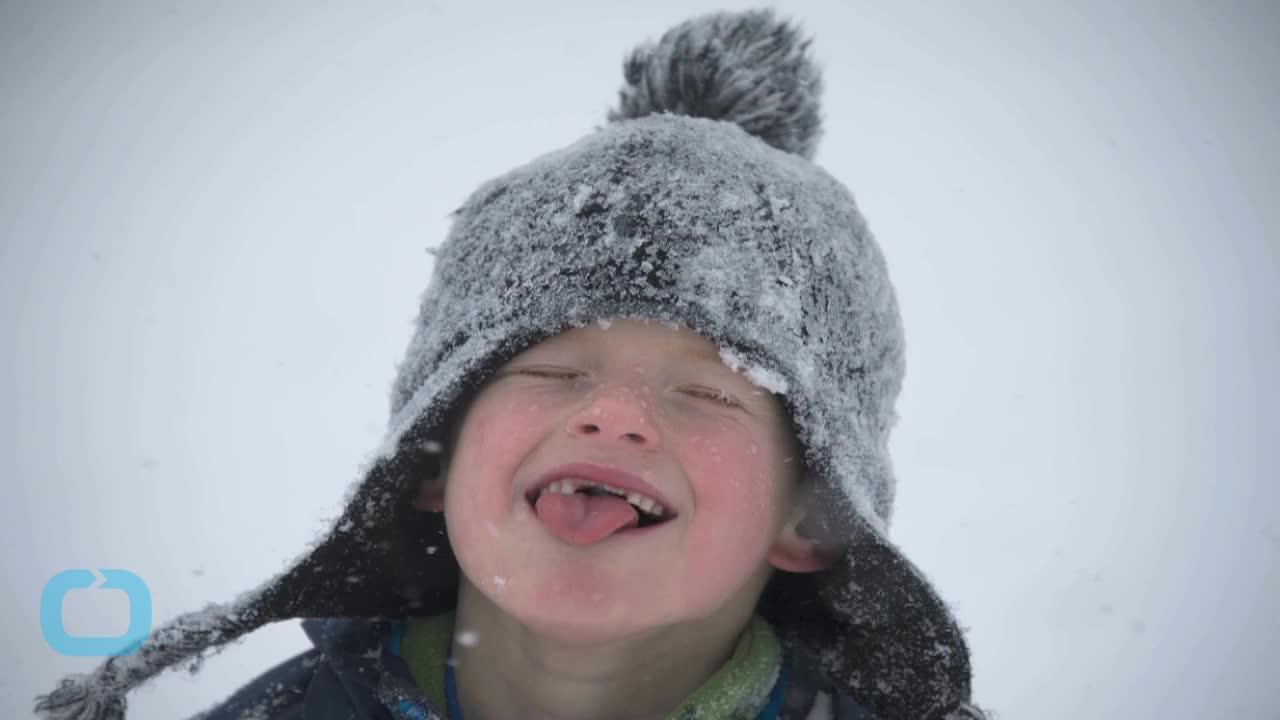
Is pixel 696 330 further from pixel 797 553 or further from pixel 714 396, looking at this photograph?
pixel 797 553

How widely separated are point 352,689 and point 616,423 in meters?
0.76

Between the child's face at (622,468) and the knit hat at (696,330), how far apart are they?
6cm

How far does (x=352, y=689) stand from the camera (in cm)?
145

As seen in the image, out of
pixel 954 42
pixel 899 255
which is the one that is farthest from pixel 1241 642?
pixel 954 42

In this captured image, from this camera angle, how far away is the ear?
1.56 metres

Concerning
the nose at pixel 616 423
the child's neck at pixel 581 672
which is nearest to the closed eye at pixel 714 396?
the nose at pixel 616 423

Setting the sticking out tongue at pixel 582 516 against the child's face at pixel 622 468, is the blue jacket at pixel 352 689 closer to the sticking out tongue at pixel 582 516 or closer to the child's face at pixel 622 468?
the child's face at pixel 622 468

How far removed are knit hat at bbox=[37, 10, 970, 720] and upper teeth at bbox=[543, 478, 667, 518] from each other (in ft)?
0.88

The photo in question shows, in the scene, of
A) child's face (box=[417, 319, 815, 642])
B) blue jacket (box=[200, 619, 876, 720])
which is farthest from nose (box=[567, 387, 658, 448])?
blue jacket (box=[200, 619, 876, 720])

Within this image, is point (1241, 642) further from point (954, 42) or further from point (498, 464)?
point (954, 42)

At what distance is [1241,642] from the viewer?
560cm

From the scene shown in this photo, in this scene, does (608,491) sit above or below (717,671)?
above

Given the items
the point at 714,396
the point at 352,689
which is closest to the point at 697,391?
the point at 714,396

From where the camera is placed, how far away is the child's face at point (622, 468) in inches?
48.2
